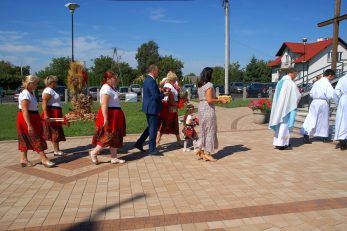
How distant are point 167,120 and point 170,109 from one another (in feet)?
0.90

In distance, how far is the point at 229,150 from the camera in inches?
302

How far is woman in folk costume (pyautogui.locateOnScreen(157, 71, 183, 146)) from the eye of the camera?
24.2ft

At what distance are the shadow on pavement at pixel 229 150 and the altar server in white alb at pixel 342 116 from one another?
2.10 meters

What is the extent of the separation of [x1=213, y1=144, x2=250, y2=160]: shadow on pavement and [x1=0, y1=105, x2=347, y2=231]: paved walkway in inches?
1.7

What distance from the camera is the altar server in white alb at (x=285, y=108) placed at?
7727 mm

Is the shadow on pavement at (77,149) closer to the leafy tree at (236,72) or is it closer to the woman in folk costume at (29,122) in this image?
the woman in folk costume at (29,122)

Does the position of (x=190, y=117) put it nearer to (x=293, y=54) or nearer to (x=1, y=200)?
(x=1, y=200)

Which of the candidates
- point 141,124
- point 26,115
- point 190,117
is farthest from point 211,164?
point 141,124

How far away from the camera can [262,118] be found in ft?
39.8

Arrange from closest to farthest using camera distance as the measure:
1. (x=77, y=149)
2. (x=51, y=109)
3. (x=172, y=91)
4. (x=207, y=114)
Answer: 1. (x=207, y=114)
2. (x=51, y=109)
3. (x=172, y=91)
4. (x=77, y=149)

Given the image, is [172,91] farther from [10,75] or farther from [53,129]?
[10,75]

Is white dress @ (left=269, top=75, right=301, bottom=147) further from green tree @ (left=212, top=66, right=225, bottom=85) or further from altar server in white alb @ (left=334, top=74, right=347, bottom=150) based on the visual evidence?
green tree @ (left=212, top=66, right=225, bottom=85)

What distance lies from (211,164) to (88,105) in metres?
9.62

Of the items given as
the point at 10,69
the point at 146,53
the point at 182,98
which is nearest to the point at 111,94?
the point at 182,98
